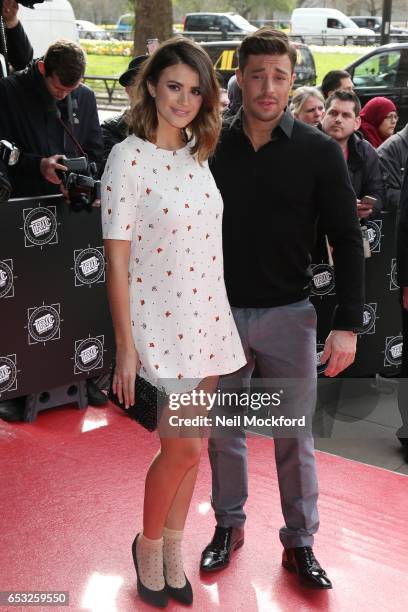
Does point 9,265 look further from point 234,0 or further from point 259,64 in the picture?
point 234,0

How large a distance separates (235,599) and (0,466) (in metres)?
1.55

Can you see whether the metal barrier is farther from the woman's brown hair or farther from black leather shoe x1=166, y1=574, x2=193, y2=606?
black leather shoe x1=166, y1=574, x2=193, y2=606

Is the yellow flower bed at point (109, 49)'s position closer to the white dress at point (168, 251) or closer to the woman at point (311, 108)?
the woman at point (311, 108)

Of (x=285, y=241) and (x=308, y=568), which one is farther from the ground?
(x=285, y=241)

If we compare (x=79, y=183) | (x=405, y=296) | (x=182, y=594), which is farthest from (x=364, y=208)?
(x=182, y=594)

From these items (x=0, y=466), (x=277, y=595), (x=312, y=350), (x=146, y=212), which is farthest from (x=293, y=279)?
(x=0, y=466)

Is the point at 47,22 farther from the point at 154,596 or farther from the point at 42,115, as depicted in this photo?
the point at 154,596

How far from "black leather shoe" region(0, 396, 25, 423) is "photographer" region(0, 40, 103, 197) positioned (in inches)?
46.8

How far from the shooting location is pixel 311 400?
3189 mm

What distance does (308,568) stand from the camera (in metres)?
3.14

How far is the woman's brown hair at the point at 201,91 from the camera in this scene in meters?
2.68

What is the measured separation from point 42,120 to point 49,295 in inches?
41.7

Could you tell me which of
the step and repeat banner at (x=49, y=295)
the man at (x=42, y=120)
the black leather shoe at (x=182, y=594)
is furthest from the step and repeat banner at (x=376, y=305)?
the black leather shoe at (x=182, y=594)

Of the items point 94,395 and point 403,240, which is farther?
point 94,395
